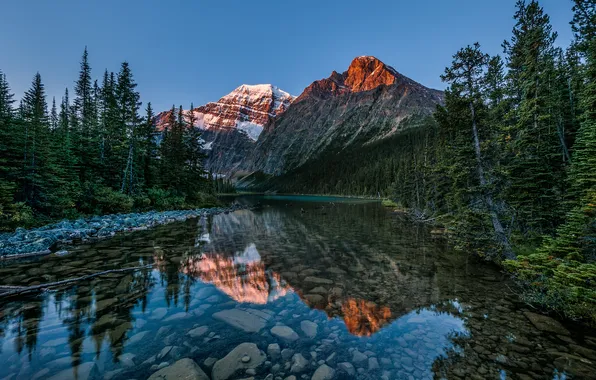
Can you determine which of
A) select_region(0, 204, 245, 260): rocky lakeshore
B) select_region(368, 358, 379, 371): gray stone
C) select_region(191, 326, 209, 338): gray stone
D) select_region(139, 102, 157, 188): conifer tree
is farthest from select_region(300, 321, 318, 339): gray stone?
select_region(139, 102, 157, 188): conifer tree

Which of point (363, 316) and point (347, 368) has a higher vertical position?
point (347, 368)

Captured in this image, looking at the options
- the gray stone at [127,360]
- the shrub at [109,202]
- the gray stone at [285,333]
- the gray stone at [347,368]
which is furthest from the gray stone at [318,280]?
the shrub at [109,202]

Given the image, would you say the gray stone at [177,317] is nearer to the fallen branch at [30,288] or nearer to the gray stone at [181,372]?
the gray stone at [181,372]

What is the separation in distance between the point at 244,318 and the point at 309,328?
181cm

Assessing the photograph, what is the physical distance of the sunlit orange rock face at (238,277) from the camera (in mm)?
8359

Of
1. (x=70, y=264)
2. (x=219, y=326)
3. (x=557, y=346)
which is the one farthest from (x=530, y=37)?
(x=70, y=264)

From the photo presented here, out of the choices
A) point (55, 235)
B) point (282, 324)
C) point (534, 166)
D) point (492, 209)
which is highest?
point (534, 166)

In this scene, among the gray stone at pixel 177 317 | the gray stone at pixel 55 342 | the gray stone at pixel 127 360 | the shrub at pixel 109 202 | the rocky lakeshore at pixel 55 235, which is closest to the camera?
the gray stone at pixel 127 360

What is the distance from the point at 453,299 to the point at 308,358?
18.7 ft

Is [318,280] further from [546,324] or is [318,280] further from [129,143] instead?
[129,143]

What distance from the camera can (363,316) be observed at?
6887mm

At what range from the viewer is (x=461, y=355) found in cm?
511

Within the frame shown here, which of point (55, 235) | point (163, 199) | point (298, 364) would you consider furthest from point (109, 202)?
point (298, 364)

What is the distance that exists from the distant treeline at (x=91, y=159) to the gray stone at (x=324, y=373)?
67.6 ft
